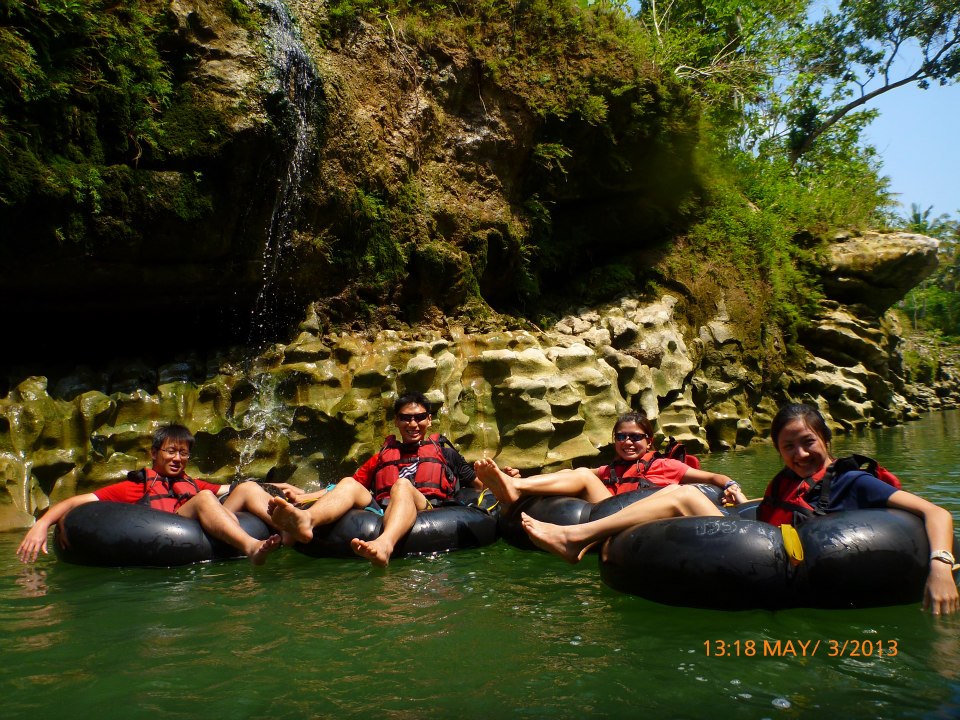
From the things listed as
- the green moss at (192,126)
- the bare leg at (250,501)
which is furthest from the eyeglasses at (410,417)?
the green moss at (192,126)

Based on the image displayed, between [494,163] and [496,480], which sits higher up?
[494,163]

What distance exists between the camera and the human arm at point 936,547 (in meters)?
3.08

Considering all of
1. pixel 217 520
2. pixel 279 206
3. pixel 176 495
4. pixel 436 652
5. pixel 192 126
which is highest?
pixel 192 126

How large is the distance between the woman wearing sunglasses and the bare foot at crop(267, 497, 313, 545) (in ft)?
3.70

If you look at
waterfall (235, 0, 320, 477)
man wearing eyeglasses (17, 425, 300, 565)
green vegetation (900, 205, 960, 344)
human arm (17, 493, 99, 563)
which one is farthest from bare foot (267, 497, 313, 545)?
green vegetation (900, 205, 960, 344)

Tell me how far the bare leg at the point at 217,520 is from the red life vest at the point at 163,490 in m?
0.19

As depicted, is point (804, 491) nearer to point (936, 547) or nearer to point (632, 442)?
point (936, 547)

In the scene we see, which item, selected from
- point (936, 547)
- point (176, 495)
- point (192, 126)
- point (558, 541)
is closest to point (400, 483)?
point (558, 541)

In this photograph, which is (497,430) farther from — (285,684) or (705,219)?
(705,219)

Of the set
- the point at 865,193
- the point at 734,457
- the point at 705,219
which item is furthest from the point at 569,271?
the point at 865,193

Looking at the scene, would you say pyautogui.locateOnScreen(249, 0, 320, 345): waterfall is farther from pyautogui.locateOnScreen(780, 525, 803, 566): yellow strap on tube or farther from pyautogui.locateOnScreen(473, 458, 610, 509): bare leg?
pyautogui.locateOnScreen(780, 525, 803, 566): yellow strap on tube

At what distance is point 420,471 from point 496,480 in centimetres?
90

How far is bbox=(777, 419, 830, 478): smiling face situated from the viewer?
12.5ft

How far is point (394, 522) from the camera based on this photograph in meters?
4.63
